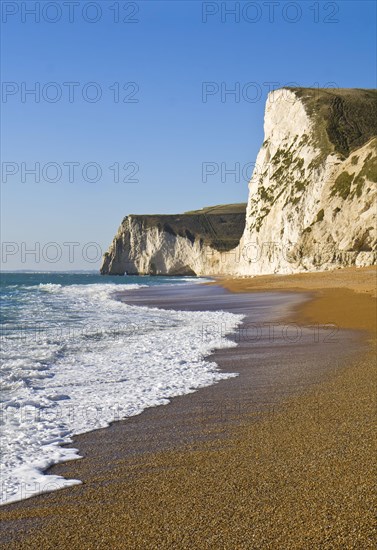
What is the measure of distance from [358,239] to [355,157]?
11651 millimetres

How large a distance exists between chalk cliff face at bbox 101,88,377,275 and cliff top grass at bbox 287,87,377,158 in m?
0.11

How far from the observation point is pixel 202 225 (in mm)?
142250

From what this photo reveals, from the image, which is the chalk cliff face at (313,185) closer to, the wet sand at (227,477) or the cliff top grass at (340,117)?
the cliff top grass at (340,117)

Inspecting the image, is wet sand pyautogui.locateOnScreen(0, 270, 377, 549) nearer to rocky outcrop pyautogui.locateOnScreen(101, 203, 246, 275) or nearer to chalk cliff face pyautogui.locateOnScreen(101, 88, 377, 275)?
chalk cliff face pyautogui.locateOnScreen(101, 88, 377, 275)

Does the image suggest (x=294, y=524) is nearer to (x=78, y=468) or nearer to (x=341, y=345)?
(x=78, y=468)

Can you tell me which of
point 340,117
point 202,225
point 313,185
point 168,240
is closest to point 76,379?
point 313,185

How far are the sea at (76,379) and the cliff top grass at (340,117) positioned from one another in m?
50.7

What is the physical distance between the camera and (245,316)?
18688mm

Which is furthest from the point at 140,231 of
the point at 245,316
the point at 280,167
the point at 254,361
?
the point at 254,361

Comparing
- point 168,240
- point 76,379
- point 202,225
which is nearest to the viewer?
point 76,379

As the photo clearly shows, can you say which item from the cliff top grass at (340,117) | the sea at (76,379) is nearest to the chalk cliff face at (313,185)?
the cliff top grass at (340,117)

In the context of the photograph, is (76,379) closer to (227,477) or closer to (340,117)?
(227,477)

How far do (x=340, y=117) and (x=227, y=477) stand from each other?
68.0 metres

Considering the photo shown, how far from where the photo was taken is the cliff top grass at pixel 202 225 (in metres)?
137
